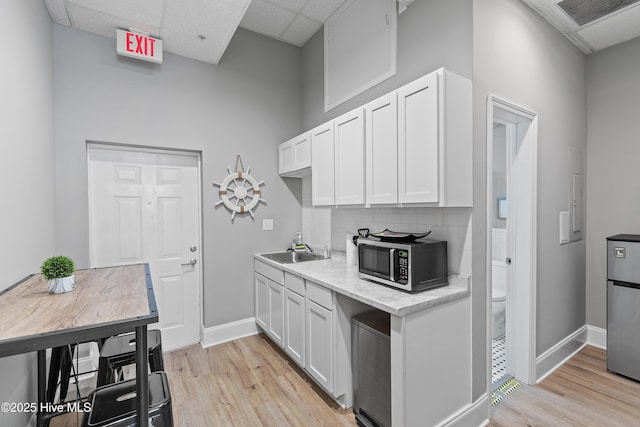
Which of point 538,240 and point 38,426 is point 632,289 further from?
point 38,426

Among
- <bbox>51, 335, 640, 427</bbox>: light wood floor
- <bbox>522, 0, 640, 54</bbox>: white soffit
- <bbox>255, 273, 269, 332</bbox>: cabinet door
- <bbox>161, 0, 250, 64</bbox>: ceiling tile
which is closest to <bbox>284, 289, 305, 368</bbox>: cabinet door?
<bbox>51, 335, 640, 427</bbox>: light wood floor

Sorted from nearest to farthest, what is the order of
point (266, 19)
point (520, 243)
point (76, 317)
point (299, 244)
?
point (76, 317) → point (520, 243) → point (266, 19) → point (299, 244)

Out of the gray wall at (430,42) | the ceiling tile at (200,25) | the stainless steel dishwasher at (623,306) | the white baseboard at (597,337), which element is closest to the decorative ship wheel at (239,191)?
the ceiling tile at (200,25)

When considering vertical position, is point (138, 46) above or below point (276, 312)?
above

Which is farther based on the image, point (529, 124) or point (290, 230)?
point (290, 230)

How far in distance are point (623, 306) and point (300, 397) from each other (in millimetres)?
2757

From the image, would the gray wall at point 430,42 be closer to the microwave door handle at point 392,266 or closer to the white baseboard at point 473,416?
the microwave door handle at point 392,266

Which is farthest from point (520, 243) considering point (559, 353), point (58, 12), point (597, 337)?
point (58, 12)

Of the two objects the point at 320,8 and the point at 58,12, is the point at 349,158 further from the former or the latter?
the point at 58,12

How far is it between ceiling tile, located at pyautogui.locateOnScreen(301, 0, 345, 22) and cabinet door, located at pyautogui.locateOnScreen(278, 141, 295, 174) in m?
1.36

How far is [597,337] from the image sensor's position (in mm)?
2990

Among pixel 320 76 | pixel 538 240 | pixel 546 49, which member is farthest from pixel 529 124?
pixel 320 76

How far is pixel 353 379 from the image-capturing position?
6.87 ft

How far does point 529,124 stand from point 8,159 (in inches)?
136
